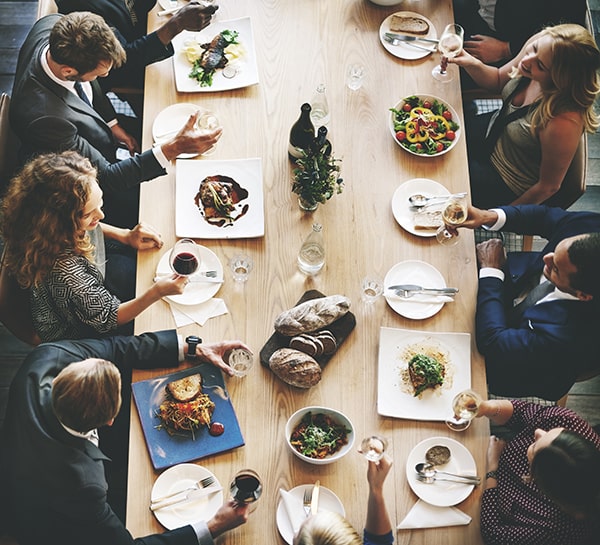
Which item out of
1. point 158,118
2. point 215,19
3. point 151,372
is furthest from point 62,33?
point 151,372

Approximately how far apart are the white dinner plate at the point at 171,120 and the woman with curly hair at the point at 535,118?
1.15 metres

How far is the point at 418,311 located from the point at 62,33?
1.62 meters

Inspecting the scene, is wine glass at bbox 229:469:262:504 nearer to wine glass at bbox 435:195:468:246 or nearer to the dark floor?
wine glass at bbox 435:195:468:246

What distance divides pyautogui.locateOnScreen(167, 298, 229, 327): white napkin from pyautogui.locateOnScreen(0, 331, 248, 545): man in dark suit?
1.32 ft

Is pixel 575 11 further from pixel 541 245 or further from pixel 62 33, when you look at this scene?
pixel 62 33

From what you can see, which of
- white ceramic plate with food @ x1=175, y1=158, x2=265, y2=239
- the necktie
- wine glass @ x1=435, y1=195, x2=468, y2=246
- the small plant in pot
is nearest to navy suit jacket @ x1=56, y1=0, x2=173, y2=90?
the necktie

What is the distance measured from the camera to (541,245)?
3438mm

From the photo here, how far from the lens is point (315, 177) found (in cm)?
232

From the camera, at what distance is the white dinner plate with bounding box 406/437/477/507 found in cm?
200

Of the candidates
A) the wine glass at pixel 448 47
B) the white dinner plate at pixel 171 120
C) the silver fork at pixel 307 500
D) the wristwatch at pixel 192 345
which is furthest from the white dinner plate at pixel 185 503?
the wine glass at pixel 448 47

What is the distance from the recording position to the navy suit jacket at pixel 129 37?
2.68 metres

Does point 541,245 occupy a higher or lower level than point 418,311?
higher

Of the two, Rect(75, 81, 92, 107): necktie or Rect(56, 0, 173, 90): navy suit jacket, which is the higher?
Rect(56, 0, 173, 90): navy suit jacket

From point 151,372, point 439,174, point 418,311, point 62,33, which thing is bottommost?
point 151,372
